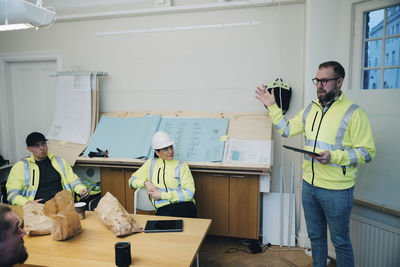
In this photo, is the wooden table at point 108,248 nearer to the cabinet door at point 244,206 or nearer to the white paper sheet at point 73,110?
the cabinet door at point 244,206

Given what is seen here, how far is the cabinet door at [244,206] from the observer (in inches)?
122

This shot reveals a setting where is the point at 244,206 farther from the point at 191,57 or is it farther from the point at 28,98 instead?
the point at 28,98

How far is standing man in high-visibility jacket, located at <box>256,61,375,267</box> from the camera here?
79.3 inches

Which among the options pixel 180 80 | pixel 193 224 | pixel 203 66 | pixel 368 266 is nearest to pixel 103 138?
pixel 180 80

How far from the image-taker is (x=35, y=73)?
4.39 m

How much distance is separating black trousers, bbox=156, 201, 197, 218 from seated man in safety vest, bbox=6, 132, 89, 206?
76 centimetres

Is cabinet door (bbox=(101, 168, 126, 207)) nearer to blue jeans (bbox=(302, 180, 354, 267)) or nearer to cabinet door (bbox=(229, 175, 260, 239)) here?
cabinet door (bbox=(229, 175, 260, 239))

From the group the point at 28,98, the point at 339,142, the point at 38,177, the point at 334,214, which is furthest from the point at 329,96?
the point at 28,98

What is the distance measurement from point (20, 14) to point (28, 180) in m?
1.61

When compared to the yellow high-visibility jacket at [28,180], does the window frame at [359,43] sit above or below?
above

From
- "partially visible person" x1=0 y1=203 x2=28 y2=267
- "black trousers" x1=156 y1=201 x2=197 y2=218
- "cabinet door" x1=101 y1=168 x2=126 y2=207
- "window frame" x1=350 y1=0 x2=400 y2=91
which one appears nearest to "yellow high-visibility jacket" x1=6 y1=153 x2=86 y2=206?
"cabinet door" x1=101 y1=168 x2=126 y2=207

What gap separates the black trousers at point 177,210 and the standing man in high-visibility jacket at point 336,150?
39.7 inches

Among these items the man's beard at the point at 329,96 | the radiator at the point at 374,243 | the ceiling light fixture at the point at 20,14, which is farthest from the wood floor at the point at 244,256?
the ceiling light fixture at the point at 20,14

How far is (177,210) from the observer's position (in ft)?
8.51
